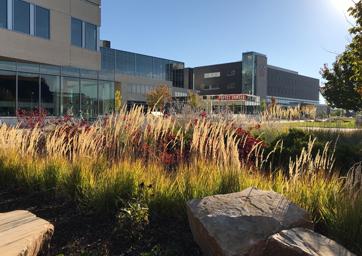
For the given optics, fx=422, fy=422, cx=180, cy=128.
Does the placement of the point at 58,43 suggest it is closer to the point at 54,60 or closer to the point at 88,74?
the point at 54,60

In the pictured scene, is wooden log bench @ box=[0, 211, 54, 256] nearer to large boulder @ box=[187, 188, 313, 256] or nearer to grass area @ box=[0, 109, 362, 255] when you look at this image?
grass area @ box=[0, 109, 362, 255]

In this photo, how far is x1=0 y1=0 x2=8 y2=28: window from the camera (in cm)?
2731

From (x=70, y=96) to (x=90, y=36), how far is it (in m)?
6.98

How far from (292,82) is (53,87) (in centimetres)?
10582

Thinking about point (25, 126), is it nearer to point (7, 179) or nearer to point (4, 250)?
point (7, 179)

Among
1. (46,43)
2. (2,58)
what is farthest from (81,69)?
(2,58)

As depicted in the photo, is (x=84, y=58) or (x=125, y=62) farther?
(x=125, y=62)

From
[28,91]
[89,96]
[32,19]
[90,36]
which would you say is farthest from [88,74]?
[28,91]

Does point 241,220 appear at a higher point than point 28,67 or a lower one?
lower

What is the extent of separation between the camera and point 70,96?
31.8 m

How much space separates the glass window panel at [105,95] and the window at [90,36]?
334 centimetres

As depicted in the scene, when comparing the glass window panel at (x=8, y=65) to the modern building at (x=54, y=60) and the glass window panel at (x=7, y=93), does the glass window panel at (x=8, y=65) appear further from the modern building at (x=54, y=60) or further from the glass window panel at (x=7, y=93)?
the glass window panel at (x=7, y=93)

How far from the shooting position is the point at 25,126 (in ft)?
34.2

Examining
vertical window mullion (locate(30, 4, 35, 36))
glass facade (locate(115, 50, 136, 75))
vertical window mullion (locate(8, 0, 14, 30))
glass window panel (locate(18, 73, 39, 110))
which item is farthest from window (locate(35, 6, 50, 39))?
glass facade (locate(115, 50, 136, 75))
